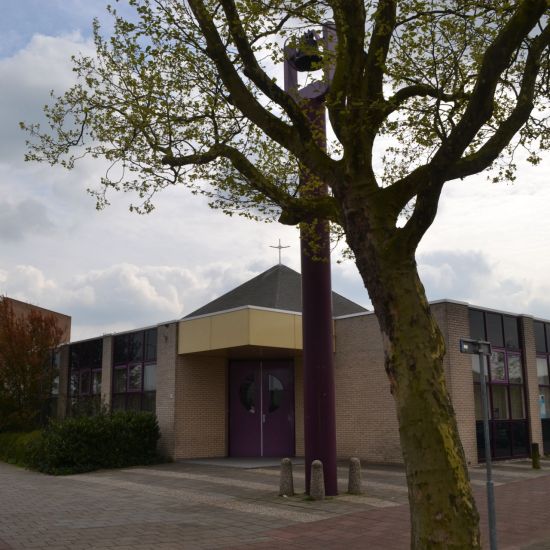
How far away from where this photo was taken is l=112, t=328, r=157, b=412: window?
21.7 meters

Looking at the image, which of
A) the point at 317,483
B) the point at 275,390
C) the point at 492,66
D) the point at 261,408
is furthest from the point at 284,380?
the point at 492,66

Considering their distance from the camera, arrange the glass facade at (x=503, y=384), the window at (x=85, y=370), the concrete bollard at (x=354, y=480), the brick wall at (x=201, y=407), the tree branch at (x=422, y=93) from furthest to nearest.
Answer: the window at (x=85, y=370) → the brick wall at (x=201, y=407) → the glass facade at (x=503, y=384) → the concrete bollard at (x=354, y=480) → the tree branch at (x=422, y=93)

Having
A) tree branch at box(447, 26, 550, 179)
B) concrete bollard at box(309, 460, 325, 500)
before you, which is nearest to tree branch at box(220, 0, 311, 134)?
tree branch at box(447, 26, 550, 179)

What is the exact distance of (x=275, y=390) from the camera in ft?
70.5

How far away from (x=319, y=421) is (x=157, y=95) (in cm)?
656

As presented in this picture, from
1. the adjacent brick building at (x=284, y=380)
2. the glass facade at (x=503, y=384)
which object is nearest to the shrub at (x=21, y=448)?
the adjacent brick building at (x=284, y=380)

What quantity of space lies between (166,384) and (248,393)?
2.77m

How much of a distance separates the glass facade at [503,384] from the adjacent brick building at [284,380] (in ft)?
0.11

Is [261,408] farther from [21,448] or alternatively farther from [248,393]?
[21,448]

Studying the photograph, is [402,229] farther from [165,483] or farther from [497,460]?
[497,460]

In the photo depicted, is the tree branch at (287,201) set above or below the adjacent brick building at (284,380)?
above

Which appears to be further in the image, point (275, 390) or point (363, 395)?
point (275, 390)

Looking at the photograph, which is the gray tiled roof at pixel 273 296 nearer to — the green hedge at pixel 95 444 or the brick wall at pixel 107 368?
the brick wall at pixel 107 368

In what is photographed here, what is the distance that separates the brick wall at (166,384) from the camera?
65.0ft
